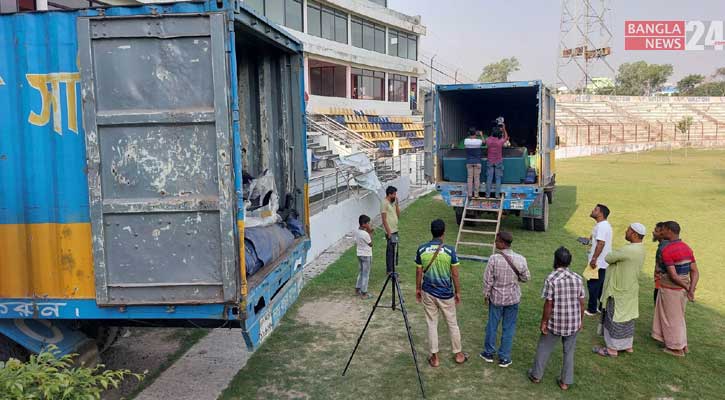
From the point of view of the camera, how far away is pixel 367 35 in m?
32.3

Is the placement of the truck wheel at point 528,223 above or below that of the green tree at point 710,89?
below

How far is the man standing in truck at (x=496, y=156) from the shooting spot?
10.7 metres

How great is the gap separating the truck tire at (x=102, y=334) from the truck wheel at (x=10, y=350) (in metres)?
0.46

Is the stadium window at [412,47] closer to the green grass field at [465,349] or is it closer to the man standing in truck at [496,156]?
the man standing in truck at [496,156]

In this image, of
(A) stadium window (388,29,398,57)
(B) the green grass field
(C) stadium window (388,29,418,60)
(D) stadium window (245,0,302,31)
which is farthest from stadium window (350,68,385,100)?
(B) the green grass field

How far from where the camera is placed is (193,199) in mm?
3756

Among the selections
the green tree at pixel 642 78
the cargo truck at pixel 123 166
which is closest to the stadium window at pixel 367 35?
the cargo truck at pixel 123 166

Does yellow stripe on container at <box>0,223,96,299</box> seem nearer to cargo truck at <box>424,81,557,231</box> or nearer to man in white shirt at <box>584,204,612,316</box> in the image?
man in white shirt at <box>584,204,612,316</box>

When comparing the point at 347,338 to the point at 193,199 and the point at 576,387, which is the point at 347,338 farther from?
the point at 193,199

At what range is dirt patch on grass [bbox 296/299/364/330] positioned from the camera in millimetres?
6840

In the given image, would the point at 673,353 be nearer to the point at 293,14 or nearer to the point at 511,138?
the point at 511,138

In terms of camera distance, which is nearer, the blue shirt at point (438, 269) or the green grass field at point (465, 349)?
the green grass field at point (465, 349)

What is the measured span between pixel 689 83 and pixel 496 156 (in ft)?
274

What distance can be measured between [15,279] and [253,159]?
286 centimetres
